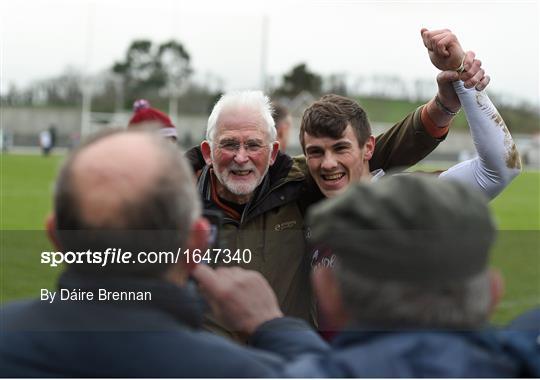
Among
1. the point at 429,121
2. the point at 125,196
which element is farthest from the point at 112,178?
the point at 429,121

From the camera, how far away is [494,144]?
2.85 meters

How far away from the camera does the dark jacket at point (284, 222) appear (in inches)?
115

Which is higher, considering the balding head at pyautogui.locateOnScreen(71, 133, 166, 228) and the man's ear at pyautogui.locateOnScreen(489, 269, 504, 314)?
the balding head at pyautogui.locateOnScreen(71, 133, 166, 228)

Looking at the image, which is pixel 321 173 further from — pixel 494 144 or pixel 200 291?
pixel 200 291

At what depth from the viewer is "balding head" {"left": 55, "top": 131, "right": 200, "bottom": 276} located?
1428 millimetres

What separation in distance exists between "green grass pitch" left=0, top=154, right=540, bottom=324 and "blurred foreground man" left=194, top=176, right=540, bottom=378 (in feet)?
0.71

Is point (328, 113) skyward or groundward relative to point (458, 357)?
skyward

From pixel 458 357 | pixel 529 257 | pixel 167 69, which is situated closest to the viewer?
pixel 458 357

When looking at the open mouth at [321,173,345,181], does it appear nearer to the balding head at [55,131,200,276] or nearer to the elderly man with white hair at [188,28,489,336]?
the elderly man with white hair at [188,28,489,336]

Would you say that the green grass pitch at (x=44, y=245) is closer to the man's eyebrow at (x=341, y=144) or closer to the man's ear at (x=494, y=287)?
the man's ear at (x=494, y=287)

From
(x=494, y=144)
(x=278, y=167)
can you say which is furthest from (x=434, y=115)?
(x=278, y=167)

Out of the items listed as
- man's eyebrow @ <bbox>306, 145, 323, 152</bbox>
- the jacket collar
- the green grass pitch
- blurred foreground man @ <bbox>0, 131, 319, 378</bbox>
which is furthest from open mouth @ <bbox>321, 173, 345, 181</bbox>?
the jacket collar

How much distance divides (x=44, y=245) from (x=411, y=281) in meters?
8.49

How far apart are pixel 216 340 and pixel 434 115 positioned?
190cm
